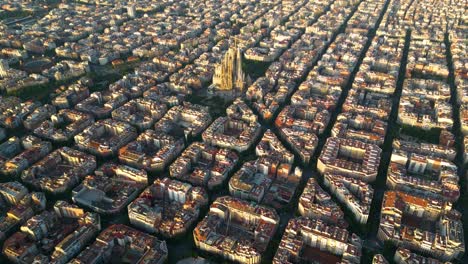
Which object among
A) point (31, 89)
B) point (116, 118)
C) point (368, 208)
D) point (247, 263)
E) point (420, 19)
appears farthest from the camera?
point (420, 19)

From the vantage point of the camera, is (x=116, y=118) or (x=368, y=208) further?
(x=116, y=118)

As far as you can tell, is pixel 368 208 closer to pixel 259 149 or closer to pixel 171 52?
pixel 259 149

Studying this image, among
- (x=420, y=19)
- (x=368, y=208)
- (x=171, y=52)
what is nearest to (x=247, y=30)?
(x=171, y=52)

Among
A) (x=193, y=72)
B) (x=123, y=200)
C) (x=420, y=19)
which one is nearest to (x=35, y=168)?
(x=123, y=200)

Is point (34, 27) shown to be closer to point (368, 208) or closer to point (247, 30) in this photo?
point (247, 30)

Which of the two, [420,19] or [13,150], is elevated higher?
[420,19]

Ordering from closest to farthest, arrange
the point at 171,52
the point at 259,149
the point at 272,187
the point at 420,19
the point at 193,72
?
the point at 272,187 < the point at 259,149 < the point at 193,72 < the point at 171,52 < the point at 420,19
